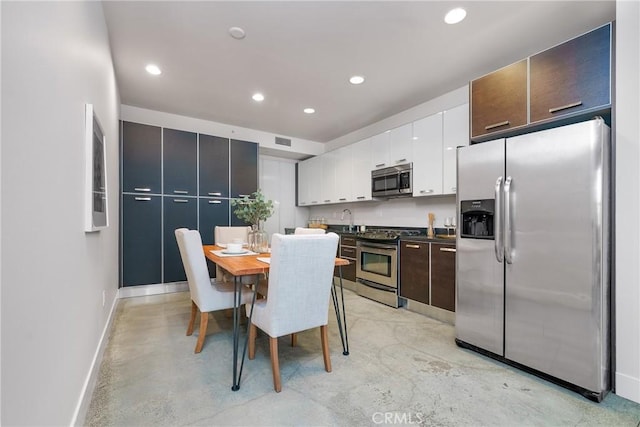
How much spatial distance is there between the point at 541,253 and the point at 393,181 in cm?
222

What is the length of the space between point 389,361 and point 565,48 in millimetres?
2575

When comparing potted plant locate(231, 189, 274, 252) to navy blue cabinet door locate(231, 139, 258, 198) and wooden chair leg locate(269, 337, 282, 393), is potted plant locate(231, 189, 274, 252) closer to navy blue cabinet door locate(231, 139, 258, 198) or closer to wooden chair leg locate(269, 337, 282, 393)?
wooden chair leg locate(269, 337, 282, 393)

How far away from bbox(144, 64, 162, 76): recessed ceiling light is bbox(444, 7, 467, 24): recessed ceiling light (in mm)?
2829

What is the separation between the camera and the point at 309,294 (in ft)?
6.14

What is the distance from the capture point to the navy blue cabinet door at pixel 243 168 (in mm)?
4680

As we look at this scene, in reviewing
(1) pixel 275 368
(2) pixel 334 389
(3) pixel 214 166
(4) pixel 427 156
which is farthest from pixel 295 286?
(3) pixel 214 166

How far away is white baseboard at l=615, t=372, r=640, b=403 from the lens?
1742 millimetres

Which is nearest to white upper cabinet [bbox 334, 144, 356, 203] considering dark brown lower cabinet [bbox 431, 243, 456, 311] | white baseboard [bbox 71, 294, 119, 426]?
dark brown lower cabinet [bbox 431, 243, 456, 311]

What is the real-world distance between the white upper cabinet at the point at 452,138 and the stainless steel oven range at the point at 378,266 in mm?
870

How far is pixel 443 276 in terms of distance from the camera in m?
3.04

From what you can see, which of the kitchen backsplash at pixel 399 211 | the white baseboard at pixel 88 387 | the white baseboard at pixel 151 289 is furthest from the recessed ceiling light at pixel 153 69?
the kitchen backsplash at pixel 399 211

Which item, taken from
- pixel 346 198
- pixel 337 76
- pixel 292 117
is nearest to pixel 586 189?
pixel 337 76

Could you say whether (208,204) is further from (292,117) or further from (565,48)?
(565,48)

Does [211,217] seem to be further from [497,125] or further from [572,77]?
[572,77]
